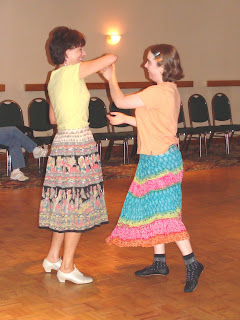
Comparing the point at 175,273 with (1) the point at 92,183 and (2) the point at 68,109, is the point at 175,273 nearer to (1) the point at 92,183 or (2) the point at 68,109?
(1) the point at 92,183

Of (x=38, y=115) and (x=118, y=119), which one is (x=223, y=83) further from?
(x=118, y=119)

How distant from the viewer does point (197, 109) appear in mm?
9539

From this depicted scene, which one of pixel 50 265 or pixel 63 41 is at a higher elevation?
pixel 63 41

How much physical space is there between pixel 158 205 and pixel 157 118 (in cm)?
50

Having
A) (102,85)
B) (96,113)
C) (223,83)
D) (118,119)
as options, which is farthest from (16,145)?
(223,83)

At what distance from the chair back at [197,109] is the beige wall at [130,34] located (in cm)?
93

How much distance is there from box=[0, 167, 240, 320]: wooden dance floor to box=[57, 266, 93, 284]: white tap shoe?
0.04 metres

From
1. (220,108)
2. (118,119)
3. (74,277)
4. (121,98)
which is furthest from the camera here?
(220,108)

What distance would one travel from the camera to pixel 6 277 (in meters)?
3.45

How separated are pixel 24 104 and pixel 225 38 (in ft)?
14.2

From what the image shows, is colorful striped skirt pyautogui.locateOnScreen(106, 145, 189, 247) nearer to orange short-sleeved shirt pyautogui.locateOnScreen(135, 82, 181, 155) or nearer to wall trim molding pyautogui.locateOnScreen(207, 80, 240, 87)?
orange short-sleeved shirt pyautogui.locateOnScreen(135, 82, 181, 155)

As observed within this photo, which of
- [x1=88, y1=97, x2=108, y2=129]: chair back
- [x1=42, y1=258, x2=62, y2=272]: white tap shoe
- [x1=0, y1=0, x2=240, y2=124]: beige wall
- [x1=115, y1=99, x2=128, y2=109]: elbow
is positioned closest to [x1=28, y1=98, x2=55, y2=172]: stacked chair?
[x1=88, y1=97, x2=108, y2=129]: chair back

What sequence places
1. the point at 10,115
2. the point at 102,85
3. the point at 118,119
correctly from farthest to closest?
the point at 102,85, the point at 10,115, the point at 118,119

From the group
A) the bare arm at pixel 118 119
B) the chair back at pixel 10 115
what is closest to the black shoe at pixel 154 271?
the bare arm at pixel 118 119
